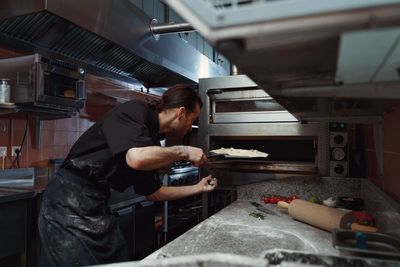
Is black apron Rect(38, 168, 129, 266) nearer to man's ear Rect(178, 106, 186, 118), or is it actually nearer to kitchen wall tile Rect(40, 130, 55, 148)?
man's ear Rect(178, 106, 186, 118)

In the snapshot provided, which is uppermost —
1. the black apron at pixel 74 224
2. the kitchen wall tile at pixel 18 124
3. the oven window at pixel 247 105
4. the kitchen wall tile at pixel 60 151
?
the oven window at pixel 247 105

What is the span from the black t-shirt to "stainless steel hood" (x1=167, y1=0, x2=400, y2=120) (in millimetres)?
945

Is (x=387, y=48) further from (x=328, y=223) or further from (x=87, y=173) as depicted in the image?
(x=87, y=173)

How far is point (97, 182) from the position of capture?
5.10 ft

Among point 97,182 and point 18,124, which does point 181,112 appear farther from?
point 18,124

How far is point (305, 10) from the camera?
1.30 ft

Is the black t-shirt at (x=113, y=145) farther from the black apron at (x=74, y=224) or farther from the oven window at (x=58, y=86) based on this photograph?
the oven window at (x=58, y=86)

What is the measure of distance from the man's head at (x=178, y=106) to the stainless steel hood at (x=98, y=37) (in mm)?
1154

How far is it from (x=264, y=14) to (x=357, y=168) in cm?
195

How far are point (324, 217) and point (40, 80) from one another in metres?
2.23

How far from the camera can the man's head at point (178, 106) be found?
1.75m

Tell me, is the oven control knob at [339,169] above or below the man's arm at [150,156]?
below

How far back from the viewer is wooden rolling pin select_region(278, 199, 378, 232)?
1270 millimetres

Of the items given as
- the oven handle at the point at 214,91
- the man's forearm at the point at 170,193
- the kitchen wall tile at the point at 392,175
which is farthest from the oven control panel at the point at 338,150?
the man's forearm at the point at 170,193
